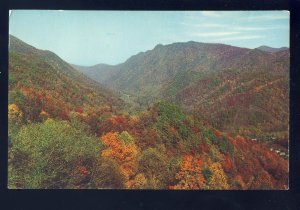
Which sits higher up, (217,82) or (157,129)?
(217,82)

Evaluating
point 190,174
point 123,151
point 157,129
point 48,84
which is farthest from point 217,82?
point 48,84

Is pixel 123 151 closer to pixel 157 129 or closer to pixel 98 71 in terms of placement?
pixel 157 129

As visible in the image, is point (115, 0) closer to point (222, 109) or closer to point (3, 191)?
point (222, 109)

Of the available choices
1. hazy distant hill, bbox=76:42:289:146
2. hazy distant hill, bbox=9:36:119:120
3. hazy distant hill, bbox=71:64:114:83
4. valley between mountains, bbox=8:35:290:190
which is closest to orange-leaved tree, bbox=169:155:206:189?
valley between mountains, bbox=8:35:290:190

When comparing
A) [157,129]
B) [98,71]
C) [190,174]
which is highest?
[98,71]

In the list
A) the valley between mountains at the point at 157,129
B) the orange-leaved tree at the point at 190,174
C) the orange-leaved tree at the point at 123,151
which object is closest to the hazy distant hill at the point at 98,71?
the valley between mountains at the point at 157,129

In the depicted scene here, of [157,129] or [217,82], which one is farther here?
[217,82]

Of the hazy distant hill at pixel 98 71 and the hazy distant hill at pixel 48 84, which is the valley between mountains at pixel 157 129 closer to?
the hazy distant hill at pixel 48 84
